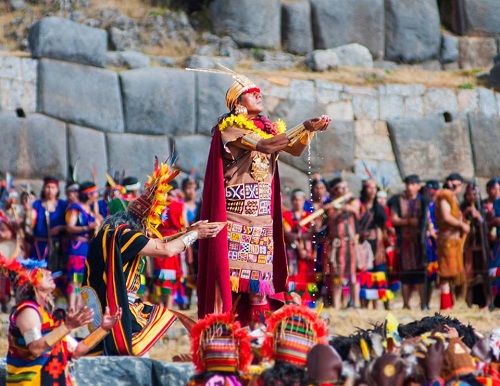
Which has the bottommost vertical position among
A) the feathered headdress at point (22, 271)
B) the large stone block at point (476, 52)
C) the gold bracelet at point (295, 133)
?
the feathered headdress at point (22, 271)

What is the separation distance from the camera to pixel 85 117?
15.2 metres

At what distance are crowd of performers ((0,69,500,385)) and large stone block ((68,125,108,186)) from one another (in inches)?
49.3

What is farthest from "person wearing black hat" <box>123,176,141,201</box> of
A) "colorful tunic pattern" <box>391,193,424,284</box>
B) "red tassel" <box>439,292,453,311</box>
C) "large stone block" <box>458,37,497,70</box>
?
"large stone block" <box>458,37,497,70</box>

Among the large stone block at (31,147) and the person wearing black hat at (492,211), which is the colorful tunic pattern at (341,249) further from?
the large stone block at (31,147)

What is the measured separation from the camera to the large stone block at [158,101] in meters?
15.5

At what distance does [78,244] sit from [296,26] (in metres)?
7.11

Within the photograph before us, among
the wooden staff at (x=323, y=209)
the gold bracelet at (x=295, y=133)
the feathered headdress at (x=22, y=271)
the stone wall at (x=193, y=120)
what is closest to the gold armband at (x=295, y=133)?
the gold bracelet at (x=295, y=133)

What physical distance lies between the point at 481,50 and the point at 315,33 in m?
3.03

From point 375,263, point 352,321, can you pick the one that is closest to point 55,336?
point 352,321

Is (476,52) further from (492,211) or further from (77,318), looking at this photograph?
(77,318)

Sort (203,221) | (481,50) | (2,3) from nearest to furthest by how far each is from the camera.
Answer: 1. (203,221)
2. (2,3)
3. (481,50)

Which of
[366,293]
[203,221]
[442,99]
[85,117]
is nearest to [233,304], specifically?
[203,221]

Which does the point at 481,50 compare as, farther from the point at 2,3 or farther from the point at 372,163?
the point at 2,3

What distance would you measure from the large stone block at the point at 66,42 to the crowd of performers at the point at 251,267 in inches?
94.3
